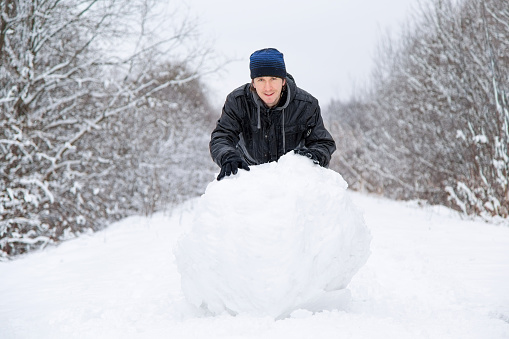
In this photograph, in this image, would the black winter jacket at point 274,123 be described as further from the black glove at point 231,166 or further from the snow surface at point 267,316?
the snow surface at point 267,316

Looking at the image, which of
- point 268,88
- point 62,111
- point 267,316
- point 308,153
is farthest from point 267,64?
point 62,111

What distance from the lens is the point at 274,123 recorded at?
331 centimetres

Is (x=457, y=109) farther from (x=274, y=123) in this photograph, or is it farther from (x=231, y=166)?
(x=231, y=166)

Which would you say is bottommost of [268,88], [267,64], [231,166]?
[231,166]

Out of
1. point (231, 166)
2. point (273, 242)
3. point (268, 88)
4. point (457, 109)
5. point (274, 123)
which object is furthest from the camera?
point (457, 109)

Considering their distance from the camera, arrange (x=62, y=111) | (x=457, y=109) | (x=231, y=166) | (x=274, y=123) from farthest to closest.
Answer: (x=457, y=109) → (x=62, y=111) → (x=274, y=123) → (x=231, y=166)

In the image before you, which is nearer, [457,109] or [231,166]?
[231,166]

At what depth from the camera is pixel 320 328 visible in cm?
220

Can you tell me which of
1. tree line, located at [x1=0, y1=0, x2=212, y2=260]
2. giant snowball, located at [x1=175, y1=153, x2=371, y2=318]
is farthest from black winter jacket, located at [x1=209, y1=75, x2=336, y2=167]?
tree line, located at [x1=0, y1=0, x2=212, y2=260]

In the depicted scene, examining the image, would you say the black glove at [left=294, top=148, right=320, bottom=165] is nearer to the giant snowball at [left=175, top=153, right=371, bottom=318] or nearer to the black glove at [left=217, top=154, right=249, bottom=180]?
the giant snowball at [left=175, top=153, right=371, bottom=318]

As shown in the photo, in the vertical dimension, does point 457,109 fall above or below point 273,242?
above

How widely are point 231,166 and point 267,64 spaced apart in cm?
88

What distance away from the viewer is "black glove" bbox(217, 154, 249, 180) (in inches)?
108

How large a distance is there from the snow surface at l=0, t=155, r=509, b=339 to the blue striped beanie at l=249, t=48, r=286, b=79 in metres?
1.09
